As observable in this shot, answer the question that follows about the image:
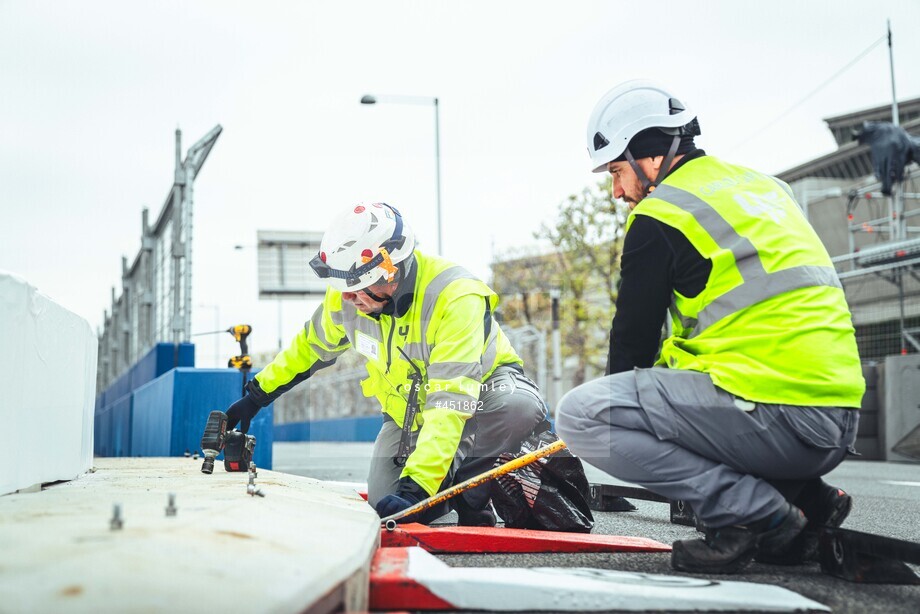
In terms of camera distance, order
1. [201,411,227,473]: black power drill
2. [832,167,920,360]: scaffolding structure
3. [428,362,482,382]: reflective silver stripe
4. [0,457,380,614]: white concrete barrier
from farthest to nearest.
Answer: [832,167,920,360]: scaffolding structure
[201,411,227,473]: black power drill
[428,362,482,382]: reflective silver stripe
[0,457,380,614]: white concrete barrier

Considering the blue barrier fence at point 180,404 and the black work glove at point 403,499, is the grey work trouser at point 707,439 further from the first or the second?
the blue barrier fence at point 180,404

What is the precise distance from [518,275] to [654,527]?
108ft

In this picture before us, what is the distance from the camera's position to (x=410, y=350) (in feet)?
15.7

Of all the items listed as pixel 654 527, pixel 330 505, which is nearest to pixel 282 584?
pixel 330 505

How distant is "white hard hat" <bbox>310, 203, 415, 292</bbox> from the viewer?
14.9ft

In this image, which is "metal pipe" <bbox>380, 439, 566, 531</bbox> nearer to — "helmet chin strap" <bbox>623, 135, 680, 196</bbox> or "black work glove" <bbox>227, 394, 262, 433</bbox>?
"helmet chin strap" <bbox>623, 135, 680, 196</bbox>

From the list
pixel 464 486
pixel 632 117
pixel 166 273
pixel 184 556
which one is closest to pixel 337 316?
pixel 464 486

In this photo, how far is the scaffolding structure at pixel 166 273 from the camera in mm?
9898

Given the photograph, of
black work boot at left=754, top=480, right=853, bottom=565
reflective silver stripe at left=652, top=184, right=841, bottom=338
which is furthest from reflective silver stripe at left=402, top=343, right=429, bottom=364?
black work boot at left=754, top=480, right=853, bottom=565

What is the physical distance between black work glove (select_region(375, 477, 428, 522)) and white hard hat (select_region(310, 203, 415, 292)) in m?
1.15

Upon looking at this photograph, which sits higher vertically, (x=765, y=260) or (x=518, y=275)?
(x=518, y=275)

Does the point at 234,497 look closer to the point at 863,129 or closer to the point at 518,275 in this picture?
the point at 863,129

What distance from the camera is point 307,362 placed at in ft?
17.1

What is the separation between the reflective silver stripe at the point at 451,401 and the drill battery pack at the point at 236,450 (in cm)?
135
